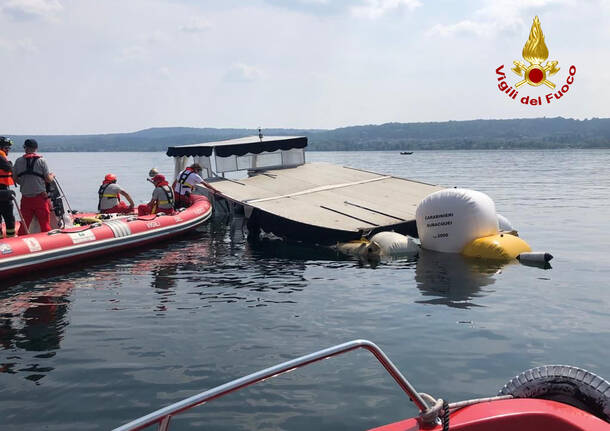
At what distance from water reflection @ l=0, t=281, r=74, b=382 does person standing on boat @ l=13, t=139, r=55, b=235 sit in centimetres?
241

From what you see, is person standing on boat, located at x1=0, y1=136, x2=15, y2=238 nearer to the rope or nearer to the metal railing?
the metal railing

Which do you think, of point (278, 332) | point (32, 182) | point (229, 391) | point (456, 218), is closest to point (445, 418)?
point (229, 391)

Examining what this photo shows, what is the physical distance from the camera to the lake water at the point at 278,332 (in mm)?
5883

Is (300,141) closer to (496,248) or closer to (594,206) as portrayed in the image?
(496,248)

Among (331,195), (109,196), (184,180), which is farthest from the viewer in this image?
(184,180)

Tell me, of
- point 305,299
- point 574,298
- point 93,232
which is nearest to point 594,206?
point 574,298

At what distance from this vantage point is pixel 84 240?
12.9m

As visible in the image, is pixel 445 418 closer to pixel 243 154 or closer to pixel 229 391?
pixel 229 391

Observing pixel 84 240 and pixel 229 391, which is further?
pixel 84 240

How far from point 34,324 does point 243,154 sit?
13.8 m

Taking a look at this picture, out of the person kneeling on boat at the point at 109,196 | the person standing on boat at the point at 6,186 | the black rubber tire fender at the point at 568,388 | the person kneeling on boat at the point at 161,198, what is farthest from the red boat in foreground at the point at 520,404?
the person kneeling on boat at the point at 109,196

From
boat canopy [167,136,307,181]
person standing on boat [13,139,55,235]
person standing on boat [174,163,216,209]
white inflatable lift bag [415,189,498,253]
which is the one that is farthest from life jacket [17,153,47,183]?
boat canopy [167,136,307,181]

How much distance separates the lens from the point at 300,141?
23.0 metres

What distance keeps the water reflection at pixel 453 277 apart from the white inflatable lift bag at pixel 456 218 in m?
0.36
